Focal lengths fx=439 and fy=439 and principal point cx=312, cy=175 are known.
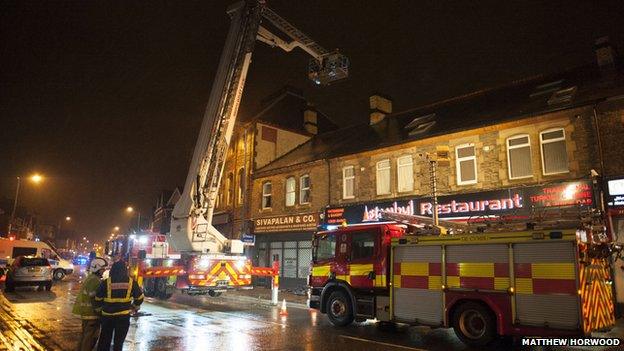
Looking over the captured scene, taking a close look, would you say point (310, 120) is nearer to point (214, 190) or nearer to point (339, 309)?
point (214, 190)

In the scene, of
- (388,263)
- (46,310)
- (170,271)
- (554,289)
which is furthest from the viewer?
(170,271)

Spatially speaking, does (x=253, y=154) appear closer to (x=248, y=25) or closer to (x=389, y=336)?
(x=248, y=25)

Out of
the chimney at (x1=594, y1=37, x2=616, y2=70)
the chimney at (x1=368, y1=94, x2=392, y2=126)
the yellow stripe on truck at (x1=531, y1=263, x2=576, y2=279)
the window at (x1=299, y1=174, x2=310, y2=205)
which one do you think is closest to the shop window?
the yellow stripe on truck at (x1=531, y1=263, x2=576, y2=279)

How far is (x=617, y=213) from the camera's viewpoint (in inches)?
523

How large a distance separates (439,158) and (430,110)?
10.2 metres

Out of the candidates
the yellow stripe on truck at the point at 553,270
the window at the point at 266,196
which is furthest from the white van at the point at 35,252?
the yellow stripe on truck at the point at 553,270

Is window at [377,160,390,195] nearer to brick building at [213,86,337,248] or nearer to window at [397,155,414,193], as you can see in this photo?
window at [397,155,414,193]

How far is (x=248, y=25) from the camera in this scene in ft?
48.0

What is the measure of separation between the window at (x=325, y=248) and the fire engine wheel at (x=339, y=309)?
98 cm

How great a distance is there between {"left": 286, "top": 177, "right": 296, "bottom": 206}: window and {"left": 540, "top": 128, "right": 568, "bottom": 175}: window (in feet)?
41.7

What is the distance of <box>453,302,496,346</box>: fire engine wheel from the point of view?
8.00 metres

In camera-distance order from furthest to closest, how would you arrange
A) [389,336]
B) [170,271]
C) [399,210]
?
[399,210] → [170,271] → [389,336]

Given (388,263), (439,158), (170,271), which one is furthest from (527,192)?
(170,271)

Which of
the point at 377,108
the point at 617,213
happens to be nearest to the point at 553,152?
the point at 617,213
